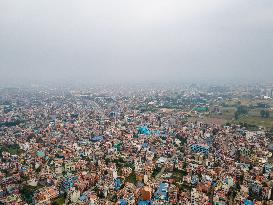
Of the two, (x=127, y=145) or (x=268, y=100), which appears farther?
(x=268, y=100)

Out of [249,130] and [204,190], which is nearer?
[204,190]

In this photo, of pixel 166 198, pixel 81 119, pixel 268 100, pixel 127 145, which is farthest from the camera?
pixel 268 100

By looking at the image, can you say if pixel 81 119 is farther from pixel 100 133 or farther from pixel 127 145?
pixel 127 145

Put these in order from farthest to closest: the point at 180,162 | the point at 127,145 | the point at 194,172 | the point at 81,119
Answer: the point at 81,119
the point at 127,145
the point at 180,162
the point at 194,172

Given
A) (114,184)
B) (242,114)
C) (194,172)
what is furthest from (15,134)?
(242,114)

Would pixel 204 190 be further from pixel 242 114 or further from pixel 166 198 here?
pixel 242 114

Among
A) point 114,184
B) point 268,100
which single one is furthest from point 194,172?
point 268,100
